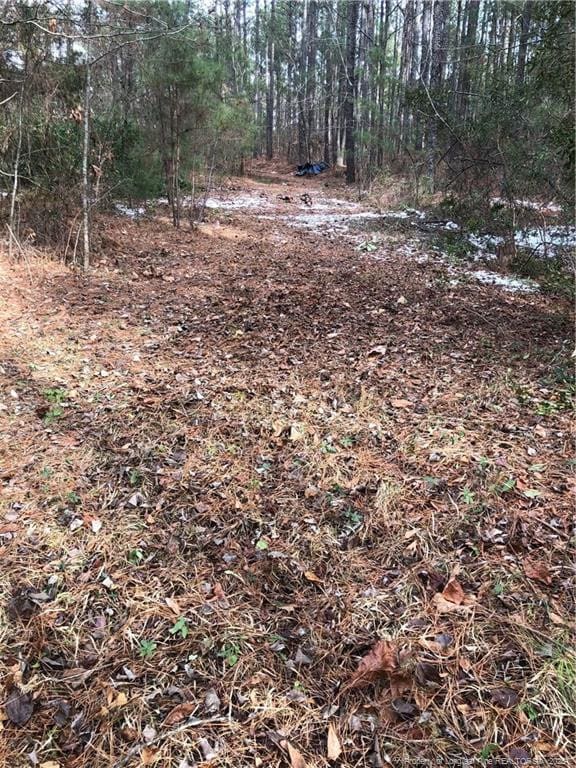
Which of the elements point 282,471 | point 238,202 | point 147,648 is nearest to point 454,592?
point 282,471

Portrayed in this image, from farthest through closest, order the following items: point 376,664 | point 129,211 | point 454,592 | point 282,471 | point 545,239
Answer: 1. point 129,211
2. point 545,239
3. point 282,471
4. point 454,592
5. point 376,664

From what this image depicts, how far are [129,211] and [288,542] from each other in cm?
913

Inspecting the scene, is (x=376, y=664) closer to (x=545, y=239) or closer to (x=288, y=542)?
(x=288, y=542)

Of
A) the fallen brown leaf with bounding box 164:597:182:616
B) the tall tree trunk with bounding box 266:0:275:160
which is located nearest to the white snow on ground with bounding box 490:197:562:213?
the fallen brown leaf with bounding box 164:597:182:616

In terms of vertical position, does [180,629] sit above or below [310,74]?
below

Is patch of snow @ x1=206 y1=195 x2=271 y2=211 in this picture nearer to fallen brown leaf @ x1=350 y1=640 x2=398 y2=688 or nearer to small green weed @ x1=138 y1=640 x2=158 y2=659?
small green weed @ x1=138 y1=640 x2=158 y2=659

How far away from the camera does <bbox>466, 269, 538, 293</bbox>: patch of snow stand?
6088mm

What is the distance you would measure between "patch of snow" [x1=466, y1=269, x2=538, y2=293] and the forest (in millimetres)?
48

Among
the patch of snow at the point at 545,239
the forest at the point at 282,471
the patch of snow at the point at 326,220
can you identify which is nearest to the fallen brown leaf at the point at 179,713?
the forest at the point at 282,471

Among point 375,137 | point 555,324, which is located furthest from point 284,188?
point 555,324

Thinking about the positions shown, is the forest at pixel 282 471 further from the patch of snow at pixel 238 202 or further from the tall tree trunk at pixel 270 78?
the tall tree trunk at pixel 270 78

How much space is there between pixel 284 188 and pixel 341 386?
16468mm

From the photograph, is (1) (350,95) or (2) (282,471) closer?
(2) (282,471)

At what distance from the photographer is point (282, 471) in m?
2.90
